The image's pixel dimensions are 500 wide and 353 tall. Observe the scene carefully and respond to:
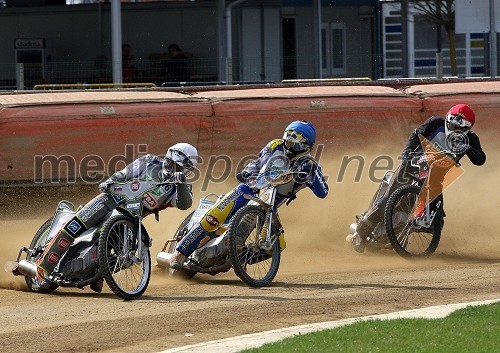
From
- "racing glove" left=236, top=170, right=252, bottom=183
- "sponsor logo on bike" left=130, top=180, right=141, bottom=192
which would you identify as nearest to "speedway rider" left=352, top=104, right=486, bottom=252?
"racing glove" left=236, top=170, right=252, bottom=183

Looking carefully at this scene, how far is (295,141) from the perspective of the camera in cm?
1196

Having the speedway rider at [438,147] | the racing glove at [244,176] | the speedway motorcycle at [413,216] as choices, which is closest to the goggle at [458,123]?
the speedway rider at [438,147]

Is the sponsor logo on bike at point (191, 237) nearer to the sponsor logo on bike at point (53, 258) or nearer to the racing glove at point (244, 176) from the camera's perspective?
the racing glove at point (244, 176)

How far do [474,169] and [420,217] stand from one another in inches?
138

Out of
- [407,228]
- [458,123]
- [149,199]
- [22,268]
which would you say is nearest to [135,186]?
[149,199]

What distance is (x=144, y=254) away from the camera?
11.0 m

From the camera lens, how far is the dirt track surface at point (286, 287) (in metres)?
9.09

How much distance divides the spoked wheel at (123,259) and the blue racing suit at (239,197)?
0.93 m

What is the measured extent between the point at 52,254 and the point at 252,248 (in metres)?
2.03

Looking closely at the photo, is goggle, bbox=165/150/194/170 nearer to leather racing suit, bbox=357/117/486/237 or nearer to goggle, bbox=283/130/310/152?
goggle, bbox=283/130/310/152

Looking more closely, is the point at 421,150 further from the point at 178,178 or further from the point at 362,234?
the point at 178,178

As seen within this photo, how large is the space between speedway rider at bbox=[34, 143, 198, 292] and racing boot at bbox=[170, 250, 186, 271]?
3.06 ft

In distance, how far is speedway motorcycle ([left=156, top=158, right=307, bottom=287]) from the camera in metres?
11.4

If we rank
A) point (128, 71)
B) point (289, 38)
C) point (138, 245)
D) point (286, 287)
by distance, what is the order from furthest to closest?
point (289, 38) → point (128, 71) → point (286, 287) → point (138, 245)
